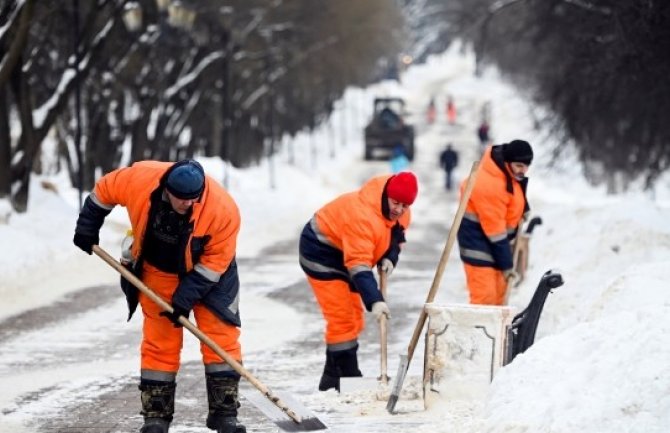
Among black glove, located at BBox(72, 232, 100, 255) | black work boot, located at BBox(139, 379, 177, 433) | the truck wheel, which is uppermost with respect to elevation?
black glove, located at BBox(72, 232, 100, 255)

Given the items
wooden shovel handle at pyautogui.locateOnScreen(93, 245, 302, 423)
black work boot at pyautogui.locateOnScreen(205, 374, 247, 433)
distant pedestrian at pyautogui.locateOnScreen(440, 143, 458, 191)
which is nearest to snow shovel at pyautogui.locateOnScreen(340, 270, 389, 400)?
wooden shovel handle at pyautogui.locateOnScreen(93, 245, 302, 423)

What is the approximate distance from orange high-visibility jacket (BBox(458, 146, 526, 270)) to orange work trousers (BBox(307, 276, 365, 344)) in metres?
1.54

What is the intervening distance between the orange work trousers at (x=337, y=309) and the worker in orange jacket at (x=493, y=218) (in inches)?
62.1

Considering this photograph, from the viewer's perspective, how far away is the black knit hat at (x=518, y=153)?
11.3m

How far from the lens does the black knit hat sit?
36.9 feet

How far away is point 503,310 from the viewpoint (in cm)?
903

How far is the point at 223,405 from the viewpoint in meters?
8.10

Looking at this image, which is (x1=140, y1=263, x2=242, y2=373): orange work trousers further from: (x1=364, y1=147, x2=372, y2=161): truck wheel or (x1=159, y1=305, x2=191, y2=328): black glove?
(x1=364, y1=147, x2=372, y2=161): truck wheel

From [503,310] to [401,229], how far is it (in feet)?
4.15

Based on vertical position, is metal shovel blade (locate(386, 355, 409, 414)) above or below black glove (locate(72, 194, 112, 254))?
below

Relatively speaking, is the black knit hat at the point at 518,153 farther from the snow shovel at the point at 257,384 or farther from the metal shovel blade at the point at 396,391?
the snow shovel at the point at 257,384

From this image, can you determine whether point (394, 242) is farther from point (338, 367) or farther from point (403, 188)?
point (338, 367)

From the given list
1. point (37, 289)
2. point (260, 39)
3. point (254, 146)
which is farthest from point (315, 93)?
point (37, 289)

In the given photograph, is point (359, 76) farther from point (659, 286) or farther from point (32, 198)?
point (659, 286)
